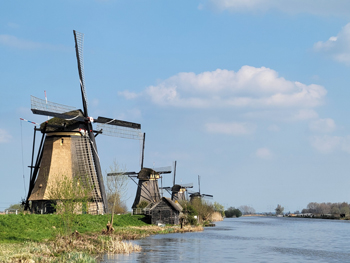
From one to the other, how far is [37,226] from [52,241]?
6.62 metres

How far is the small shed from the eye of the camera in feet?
171

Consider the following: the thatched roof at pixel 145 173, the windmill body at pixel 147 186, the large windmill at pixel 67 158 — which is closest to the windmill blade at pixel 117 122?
the large windmill at pixel 67 158

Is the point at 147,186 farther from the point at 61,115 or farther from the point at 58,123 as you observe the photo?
the point at 61,115

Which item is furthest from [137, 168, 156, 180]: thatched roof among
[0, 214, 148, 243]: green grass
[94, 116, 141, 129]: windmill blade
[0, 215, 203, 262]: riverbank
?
[0, 215, 203, 262]: riverbank

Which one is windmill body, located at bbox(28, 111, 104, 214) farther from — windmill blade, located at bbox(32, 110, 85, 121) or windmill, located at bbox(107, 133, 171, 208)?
windmill, located at bbox(107, 133, 171, 208)

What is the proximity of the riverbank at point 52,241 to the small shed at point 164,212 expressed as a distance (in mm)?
11284

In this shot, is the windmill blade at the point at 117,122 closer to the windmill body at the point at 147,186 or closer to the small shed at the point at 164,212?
the small shed at the point at 164,212

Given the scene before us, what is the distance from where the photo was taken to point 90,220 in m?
38.3

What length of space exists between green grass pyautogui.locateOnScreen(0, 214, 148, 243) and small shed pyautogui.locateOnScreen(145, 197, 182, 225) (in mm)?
11709

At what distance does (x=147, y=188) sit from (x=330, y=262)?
43.5m

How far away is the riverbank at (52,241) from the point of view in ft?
64.3

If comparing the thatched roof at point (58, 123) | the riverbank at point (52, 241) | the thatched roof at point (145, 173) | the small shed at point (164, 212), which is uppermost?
the thatched roof at point (58, 123)

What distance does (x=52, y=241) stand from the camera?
2548 cm

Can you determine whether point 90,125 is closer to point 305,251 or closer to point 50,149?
point 50,149
